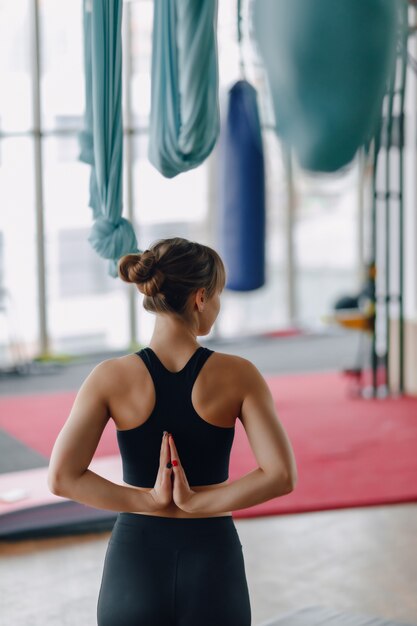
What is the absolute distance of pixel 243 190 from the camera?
419 centimetres

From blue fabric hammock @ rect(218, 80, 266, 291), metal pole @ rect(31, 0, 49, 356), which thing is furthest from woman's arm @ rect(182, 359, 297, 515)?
metal pole @ rect(31, 0, 49, 356)

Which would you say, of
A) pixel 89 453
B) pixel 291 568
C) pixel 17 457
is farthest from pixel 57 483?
pixel 17 457

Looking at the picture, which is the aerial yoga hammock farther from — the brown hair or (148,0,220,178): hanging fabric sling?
the brown hair

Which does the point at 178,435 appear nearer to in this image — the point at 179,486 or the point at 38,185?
the point at 179,486

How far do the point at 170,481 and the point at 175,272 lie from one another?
0.44m

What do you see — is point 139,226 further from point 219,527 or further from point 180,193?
point 219,527

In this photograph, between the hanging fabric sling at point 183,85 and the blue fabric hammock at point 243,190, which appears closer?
the hanging fabric sling at point 183,85

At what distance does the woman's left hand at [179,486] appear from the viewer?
2.07 m

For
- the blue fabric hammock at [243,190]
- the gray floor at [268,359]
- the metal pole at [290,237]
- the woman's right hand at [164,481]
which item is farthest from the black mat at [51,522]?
the metal pole at [290,237]

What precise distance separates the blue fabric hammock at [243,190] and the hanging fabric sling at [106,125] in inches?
36.1

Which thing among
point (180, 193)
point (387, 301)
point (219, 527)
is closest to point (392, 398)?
point (387, 301)

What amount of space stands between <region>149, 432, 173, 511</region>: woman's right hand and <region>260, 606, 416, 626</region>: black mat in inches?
61.2

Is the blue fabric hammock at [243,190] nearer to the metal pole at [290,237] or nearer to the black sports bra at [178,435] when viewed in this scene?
the black sports bra at [178,435]

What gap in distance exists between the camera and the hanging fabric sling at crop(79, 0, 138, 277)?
10.4 ft
